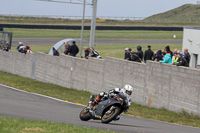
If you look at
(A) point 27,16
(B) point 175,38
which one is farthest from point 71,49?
(A) point 27,16

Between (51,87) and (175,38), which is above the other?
(175,38)

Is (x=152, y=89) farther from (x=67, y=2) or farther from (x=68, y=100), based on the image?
(x=67, y=2)

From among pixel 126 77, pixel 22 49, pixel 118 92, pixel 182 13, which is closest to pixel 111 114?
pixel 118 92

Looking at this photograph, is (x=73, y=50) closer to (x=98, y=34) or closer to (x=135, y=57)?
(x=135, y=57)

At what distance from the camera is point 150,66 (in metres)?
20.7

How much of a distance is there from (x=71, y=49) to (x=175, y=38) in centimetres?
3728

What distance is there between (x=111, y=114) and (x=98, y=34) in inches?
2228

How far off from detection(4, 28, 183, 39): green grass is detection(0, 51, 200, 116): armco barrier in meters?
30.9

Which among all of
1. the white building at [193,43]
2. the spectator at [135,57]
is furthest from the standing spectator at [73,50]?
the white building at [193,43]

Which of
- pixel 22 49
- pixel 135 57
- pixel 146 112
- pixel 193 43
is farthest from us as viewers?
pixel 22 49

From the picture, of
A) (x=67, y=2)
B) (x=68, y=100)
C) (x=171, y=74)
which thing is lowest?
(x=68, y=100)

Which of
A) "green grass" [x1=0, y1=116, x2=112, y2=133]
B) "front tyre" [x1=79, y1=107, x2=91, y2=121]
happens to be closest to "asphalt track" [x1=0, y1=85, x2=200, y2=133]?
"front tyre" [x1=79, y1=107, x2=91, y2=121]

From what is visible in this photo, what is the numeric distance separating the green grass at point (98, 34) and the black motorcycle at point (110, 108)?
5017cm

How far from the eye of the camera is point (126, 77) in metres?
22.4
